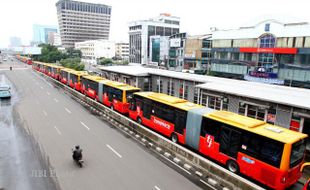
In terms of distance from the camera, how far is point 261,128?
1124 centimetres

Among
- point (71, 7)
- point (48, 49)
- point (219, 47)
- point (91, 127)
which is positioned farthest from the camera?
point (71, 7)

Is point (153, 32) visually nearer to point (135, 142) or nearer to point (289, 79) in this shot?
point (289, 79)

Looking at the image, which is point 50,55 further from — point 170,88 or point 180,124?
point 180,124

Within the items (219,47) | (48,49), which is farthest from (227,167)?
(48,49)

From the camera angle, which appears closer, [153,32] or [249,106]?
[249,106]

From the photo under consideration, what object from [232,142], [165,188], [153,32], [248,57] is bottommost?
[165,188]

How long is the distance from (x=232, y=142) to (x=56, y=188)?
30.9ft

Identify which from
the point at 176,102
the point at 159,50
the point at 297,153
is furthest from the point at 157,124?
the point at 159,50

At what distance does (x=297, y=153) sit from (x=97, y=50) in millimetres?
135563

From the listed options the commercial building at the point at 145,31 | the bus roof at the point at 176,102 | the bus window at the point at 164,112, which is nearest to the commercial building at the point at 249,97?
the bus roof at the point at 176,102

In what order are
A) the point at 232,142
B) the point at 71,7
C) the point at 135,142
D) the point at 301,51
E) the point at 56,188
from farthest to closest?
the point at 71,7 → the point at 301,51 → the point at 135,142 → the point at 232,142 → the point at 56,188

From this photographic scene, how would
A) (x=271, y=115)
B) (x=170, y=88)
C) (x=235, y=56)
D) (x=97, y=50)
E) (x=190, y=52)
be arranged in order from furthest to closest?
(x=97, y=50) < (x=190, y=52) < (x=235, y=56) < (x=170, y=88) < (x=271, y=115)

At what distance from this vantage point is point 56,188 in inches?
410

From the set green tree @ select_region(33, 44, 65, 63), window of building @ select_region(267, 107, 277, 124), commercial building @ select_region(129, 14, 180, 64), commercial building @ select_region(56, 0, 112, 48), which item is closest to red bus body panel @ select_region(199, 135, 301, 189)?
window of building @ select_region(267, 107, 277, 124)
